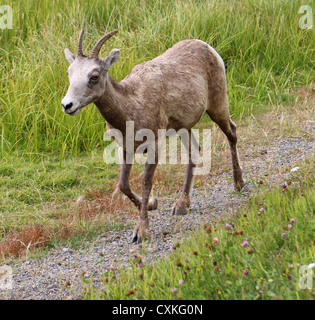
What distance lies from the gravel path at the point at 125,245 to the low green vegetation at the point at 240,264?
15.6 inches

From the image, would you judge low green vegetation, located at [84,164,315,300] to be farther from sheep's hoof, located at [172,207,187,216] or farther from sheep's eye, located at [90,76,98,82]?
sheep's eye, located at [90,76,98,82]

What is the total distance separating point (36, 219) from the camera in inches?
257

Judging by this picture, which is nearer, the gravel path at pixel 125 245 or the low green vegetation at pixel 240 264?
the low green vegetation at pixel 240 264

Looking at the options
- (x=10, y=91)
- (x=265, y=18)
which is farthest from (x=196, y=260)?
(x=265, y=18)

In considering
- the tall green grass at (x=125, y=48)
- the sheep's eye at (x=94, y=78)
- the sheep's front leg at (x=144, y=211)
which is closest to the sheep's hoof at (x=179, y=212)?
the sheep's front leg at (x=144, y=211)

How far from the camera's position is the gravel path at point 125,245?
4.92 meters

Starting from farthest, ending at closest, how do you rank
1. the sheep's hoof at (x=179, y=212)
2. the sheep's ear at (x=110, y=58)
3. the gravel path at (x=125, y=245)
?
1. the sheep's hoof at (x=179, y=212)
2. the sheep's ear at (x=110, y=58)
3. the gravel path at (x=125, y=245)

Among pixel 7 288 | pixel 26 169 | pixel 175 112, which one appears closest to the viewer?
pixel 7 288

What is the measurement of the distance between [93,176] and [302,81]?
15.2 feet

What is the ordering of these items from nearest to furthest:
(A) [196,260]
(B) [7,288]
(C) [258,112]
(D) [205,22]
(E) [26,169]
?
(A) [196,260]
(B) [7,288]
(E) [26,169]
(C) [258,112]
(D) [205,22]

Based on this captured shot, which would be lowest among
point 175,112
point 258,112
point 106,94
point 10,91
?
point 258,112

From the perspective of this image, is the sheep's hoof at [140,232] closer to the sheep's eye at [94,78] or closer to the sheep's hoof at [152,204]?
the sheep's hoof at [152,204]

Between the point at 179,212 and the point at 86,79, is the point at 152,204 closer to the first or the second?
the point at 179,212

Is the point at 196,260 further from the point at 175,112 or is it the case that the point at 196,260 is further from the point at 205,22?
the point at 205,22
